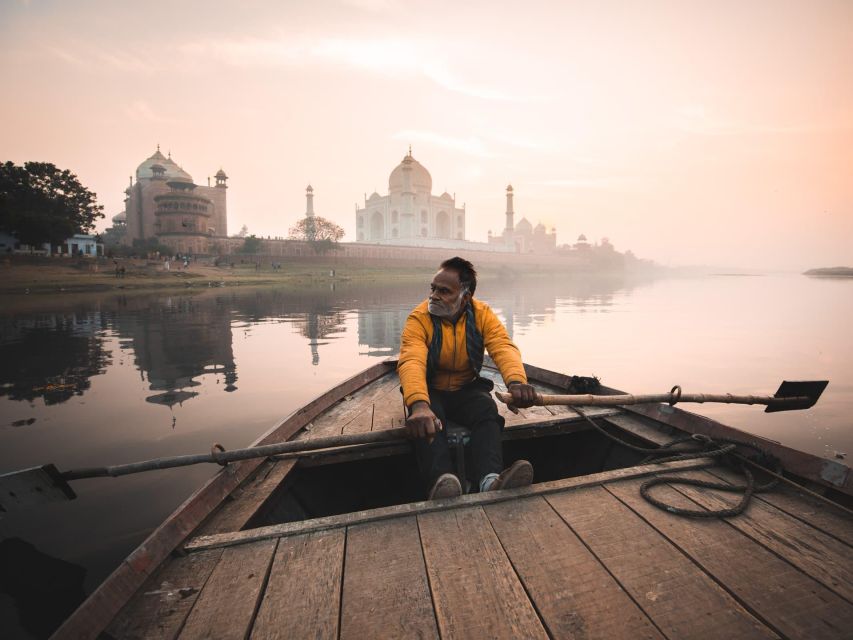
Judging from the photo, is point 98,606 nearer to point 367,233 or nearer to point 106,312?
point 106,312

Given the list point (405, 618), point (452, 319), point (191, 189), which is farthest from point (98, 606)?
point (191, 189)

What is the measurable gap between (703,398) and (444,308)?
190 cm

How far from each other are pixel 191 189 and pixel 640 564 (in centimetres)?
5437

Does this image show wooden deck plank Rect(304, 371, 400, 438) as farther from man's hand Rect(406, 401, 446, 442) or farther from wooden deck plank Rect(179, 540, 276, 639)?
wooden deck plank Rect(179, 540, 276, 639)

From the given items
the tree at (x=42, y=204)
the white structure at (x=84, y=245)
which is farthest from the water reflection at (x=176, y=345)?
the white structure at (x=84, y=245)

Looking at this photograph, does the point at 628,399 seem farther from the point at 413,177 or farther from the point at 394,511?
the point at 413,177

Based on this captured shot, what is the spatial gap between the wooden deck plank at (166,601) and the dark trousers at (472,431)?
1.04 m

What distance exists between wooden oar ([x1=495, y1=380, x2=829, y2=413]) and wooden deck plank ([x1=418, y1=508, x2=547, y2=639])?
83 cm

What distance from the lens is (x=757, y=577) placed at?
149cm

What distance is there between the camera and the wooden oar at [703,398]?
2556 mm

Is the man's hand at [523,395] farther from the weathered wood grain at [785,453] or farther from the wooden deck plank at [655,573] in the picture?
the weathered wood grain at [785,453]

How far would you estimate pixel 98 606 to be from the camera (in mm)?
1361

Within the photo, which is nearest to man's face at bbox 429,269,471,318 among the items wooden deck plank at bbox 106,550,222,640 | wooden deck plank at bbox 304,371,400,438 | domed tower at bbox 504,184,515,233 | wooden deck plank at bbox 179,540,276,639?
wooden deck plank at bbox 304,371,400,438

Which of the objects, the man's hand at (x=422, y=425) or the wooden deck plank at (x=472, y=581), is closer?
the wooden deck plank at (x=472, y=581)
